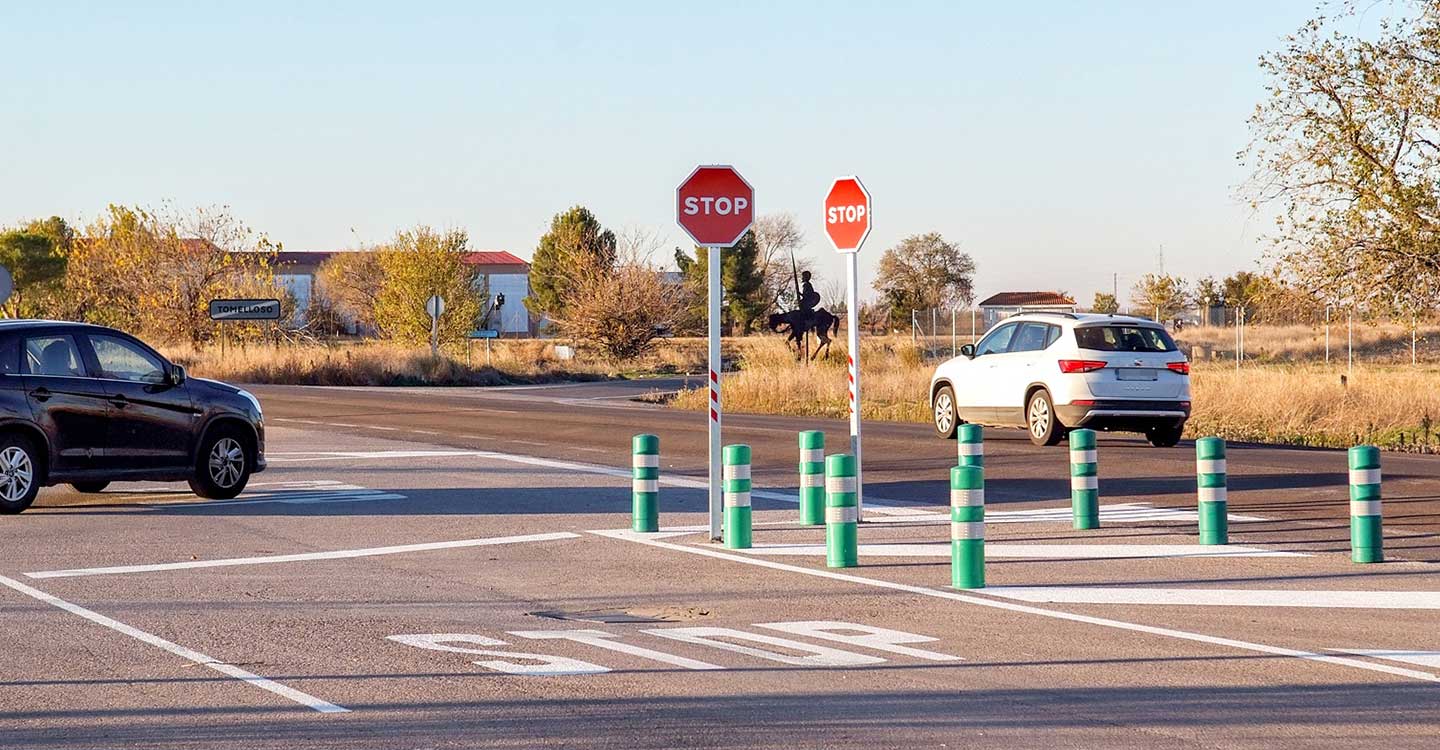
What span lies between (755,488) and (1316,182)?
40.7 ft

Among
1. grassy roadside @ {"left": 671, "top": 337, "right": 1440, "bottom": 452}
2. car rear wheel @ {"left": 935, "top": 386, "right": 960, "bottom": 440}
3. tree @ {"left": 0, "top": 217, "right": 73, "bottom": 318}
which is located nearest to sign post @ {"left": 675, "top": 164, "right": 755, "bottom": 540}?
car rear wheel @ {"left": 935, "top": 386, "right": 960, "bottom": 440}

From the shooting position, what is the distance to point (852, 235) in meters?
12.7

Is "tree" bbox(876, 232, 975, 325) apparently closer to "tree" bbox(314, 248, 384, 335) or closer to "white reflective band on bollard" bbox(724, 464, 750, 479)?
"tree" bbox(314, 248, 384, 335)

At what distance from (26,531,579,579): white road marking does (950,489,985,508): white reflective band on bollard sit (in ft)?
13.1

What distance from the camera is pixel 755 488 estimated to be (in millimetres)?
16453

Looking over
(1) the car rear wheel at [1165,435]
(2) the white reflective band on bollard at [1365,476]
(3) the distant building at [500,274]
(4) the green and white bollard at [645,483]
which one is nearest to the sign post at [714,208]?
(4) the green and white bollard at [645,483]

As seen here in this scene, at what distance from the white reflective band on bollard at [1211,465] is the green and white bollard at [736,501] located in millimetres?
3192

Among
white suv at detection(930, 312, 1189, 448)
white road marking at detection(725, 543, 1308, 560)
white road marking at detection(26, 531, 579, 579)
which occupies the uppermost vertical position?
white suv at detection(930, 312, 1189, 448)

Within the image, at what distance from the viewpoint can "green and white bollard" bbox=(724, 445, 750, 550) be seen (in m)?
11.4

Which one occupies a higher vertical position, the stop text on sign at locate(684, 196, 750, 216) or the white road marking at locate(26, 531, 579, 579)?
the stop text on sign at locate(684, 196, 750, 216)

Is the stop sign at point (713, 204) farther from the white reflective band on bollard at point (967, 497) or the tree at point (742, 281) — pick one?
the tree at point (742, 281)

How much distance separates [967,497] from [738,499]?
253cm

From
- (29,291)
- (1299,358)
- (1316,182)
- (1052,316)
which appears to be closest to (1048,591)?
(1052,316)

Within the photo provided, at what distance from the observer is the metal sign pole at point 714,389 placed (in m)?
11.6
